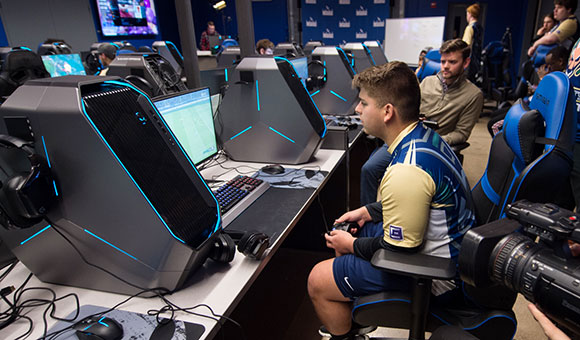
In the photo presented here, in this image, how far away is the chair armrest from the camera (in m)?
1.04

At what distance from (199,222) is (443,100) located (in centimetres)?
228

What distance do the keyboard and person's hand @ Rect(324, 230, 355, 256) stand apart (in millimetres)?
368

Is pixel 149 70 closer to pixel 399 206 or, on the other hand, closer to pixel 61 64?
pixel 399 206

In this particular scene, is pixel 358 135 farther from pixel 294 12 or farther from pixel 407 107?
pixel 294 12

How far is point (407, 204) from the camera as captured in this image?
1.11m

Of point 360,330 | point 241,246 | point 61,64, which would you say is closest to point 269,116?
point 241,246

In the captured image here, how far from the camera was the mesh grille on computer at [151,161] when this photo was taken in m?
0.87

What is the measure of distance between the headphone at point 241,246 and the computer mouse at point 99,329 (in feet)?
1.06

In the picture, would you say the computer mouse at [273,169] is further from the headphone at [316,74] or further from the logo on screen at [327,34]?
the logo on screen at [327,34]

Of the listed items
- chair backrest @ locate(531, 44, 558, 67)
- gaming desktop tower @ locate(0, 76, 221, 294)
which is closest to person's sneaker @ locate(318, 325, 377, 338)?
gaming desktop tower @ locate(0, 76, 221, 294)

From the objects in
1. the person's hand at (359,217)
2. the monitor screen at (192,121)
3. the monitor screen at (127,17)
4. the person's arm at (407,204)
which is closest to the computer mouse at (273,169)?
the monitor screen at (192,121)

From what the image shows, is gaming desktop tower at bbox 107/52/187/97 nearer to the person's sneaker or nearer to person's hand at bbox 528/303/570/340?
the person's sneaker

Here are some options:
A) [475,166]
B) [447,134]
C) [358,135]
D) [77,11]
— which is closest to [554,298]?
[358,135]

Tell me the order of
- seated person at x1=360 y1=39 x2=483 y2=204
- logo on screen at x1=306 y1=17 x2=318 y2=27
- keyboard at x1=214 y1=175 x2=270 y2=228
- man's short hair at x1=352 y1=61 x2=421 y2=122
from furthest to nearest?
logo on screen at x1=306 y1=17 x2=318 y2=27, seated person at x1=360 y1=39 x2=483 y2=204, keyboard at x1=214 y1=175 x2=270 y2=228, man's short hair at x1=352 y1=61 x2=421 y2=122
